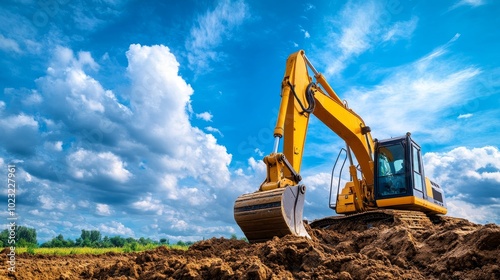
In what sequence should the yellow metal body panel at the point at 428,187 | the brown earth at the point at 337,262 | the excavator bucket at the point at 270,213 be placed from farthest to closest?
the yellow metal body panel at the point at 428,187 < the excavator bucket at the point at 270,213 < the brown earth at the point at 337,262

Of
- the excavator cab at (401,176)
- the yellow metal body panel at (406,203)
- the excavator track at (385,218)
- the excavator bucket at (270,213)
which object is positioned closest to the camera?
the excavator bucket at (270,213)

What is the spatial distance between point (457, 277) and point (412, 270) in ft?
1.59

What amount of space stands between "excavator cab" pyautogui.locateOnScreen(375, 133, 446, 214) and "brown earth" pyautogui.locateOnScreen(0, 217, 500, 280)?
3.95 meters

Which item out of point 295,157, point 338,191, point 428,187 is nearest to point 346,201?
point 338,191

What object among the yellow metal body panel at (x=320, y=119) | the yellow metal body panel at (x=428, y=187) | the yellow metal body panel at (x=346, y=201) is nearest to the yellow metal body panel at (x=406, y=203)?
the yellow metal body panel at (x=428, y=187)

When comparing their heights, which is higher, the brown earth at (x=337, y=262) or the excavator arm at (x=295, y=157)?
the excavator arm at (x=295, y=157)

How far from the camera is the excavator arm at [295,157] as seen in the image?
6398 millimetres

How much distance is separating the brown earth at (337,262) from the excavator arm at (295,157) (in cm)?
57

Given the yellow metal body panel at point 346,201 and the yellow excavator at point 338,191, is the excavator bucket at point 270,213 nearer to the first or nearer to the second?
the yellow excavator at point 338,191

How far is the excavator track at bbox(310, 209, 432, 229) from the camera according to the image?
30.9ft

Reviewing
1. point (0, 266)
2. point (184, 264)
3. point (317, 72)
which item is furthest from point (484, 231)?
point (0, 266)

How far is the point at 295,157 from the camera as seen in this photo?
7.93 m

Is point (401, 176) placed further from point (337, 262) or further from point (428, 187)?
point (337, 262)

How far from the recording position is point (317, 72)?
1002cm
